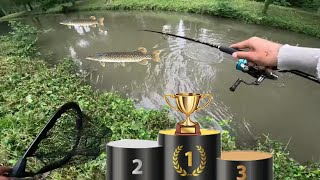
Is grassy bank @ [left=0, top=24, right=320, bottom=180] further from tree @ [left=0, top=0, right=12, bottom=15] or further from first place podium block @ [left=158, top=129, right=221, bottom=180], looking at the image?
tree @ [left=0, top=0, right=12, bottom=15]

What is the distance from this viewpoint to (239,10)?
1091 cm

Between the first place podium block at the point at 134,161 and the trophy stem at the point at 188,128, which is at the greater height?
the trophy stem at the point at 188,128

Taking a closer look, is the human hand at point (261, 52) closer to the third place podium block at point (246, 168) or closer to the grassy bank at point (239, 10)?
the third place podium block at point (246, 168)

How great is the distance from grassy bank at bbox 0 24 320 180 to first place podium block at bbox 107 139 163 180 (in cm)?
143

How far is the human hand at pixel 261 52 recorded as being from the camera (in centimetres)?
98

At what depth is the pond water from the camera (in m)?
4.82

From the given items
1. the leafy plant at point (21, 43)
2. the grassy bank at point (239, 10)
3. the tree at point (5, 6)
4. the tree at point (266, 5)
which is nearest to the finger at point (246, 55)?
the leafy plant at point (21, 43)

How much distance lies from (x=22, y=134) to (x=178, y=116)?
170cm

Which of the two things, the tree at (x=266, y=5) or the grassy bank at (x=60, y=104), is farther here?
the tree at (x=266, y=5)

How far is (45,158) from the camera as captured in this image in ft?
3.42

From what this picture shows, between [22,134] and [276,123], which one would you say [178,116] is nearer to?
[276,123]

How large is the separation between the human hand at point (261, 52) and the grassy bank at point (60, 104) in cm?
130

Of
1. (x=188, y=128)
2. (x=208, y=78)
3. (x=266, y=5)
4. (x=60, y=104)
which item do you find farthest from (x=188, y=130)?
(x=266, y=5)

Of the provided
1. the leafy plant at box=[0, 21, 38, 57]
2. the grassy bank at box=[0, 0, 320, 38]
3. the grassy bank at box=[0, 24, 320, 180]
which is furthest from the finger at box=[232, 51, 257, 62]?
the grassy bank at box=[0, 0, 320, 38]
